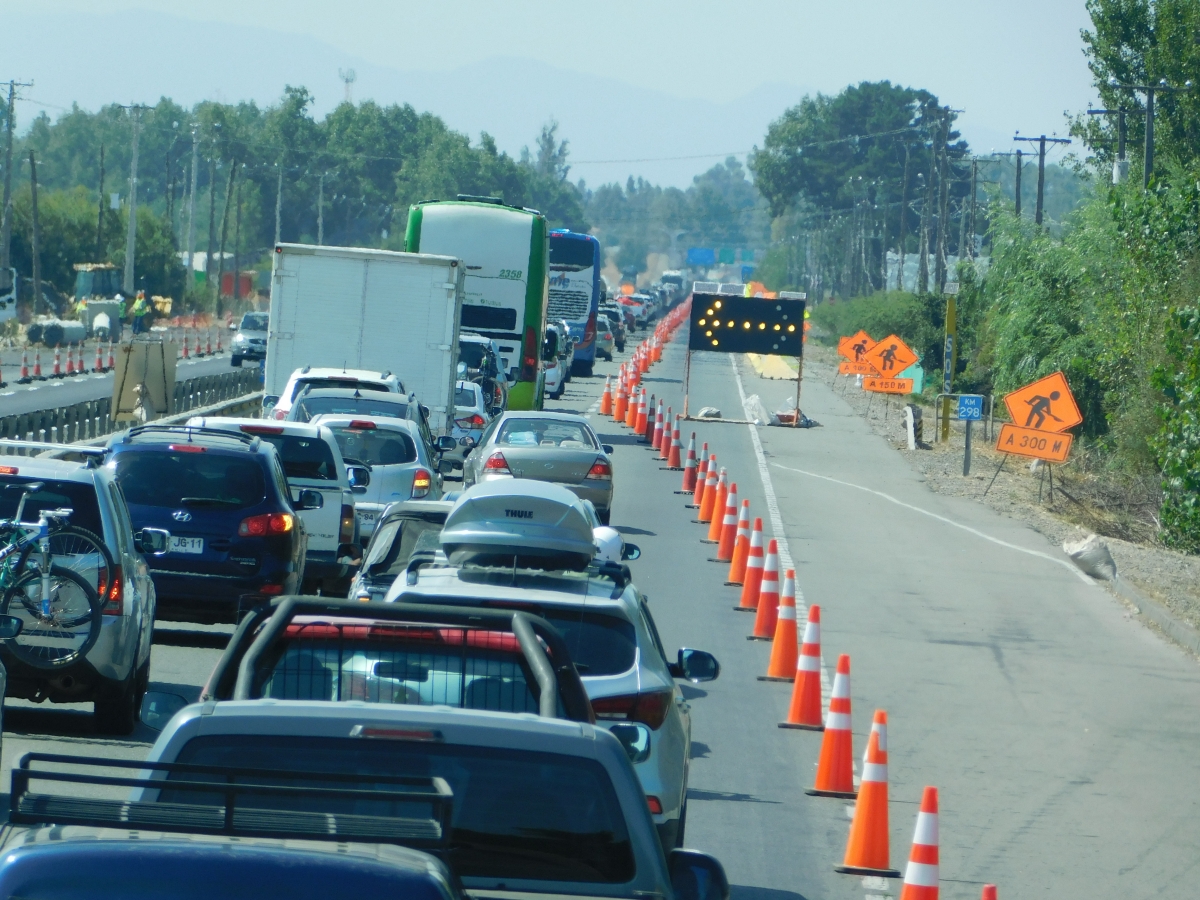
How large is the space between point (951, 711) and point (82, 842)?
1098 cm

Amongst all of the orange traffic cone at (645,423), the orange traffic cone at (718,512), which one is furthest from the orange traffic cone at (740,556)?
the orange traffic cone at (645,423)

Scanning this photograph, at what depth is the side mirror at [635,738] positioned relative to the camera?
7340mm

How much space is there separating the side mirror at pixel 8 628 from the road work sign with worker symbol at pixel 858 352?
3242 cm

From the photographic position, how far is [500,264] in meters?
34.8

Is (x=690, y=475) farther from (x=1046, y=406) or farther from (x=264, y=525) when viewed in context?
(x=264, y=525)

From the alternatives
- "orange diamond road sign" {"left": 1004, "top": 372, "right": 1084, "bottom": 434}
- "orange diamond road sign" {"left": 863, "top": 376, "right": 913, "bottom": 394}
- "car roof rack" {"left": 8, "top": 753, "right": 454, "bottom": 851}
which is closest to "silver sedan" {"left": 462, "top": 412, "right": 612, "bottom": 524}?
"orange diamond road sign" {"left": 1004, "top": 372, "right": 1084, "bottom": 434}

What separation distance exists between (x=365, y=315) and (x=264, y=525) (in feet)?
39.8

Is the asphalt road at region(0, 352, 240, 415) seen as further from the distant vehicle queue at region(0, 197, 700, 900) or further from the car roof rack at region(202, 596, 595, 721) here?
the car roof rack at region(202, 596, 595, 721)

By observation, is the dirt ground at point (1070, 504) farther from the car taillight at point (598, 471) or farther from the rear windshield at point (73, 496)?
the rear windshield at point (73, 496)

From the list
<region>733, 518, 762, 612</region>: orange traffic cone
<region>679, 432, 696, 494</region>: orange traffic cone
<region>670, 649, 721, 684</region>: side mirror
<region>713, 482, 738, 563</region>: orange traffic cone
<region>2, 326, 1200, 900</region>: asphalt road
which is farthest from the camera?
<region>679, 432, 696, 494</region>: orange traffic cone

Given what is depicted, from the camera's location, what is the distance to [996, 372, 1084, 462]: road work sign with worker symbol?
28297mm

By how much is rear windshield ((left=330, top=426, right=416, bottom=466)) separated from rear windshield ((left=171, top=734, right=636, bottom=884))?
14.6 m

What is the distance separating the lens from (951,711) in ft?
45.5

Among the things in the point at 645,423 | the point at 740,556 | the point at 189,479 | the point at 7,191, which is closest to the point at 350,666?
the point at 189,479
